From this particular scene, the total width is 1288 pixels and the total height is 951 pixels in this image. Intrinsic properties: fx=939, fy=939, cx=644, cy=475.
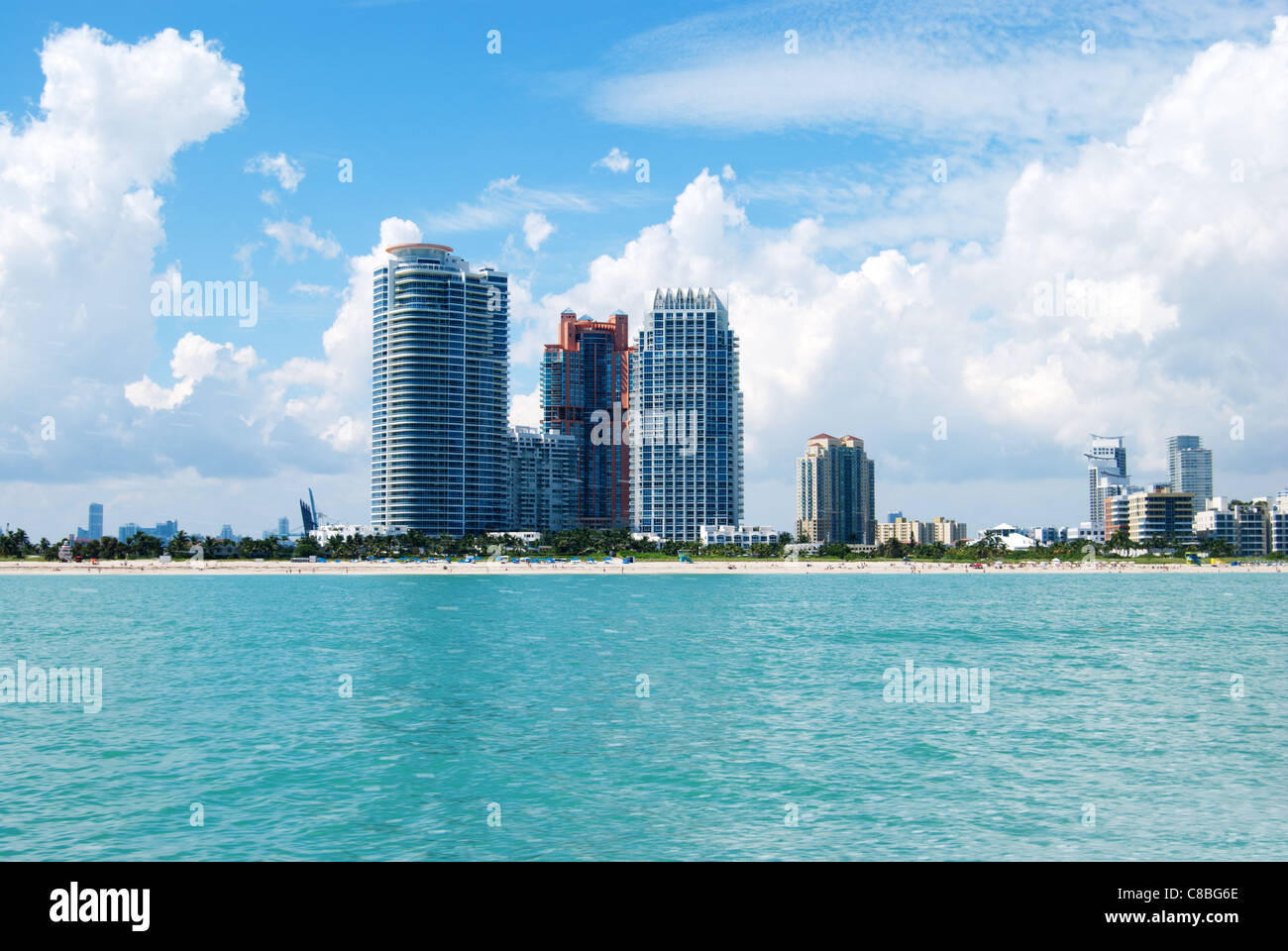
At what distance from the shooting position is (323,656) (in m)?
71.4

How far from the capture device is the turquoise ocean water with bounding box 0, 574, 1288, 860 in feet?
86.1

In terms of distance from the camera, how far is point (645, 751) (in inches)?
1439

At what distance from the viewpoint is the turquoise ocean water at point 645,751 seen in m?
26.2
